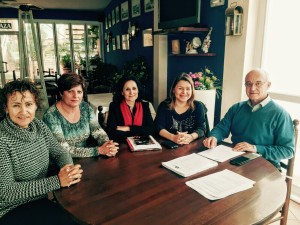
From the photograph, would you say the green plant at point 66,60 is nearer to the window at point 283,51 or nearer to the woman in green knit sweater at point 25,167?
the window at point 283,51

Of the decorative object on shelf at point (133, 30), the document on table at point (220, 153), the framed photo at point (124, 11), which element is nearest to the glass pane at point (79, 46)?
the framed photo at point (124, 11)

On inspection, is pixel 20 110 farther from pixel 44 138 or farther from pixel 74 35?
pixel 74 35

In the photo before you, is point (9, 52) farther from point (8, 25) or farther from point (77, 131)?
point (77, 131)

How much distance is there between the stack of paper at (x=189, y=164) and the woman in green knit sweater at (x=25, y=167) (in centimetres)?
51

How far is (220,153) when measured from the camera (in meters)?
1.66

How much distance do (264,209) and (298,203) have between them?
68.5 inches

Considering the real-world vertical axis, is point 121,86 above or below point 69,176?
above

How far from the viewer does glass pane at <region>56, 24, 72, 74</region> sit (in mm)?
9505

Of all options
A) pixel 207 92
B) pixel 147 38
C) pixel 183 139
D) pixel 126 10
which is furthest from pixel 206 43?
pixel 126 10

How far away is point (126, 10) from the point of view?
19.5ft

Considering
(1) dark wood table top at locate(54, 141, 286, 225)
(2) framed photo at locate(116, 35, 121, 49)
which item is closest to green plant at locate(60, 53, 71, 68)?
(2) framed photo at locate(116, 35, 121, 49)

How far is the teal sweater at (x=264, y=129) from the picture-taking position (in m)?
1.73

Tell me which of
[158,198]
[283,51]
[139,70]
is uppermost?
[283,51]

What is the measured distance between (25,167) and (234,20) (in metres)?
2.28
